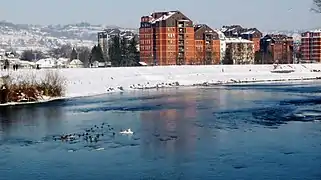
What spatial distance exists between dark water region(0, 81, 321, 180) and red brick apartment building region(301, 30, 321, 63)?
104418 millimetres

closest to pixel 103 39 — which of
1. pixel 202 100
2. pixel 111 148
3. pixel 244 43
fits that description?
pixel 244 43

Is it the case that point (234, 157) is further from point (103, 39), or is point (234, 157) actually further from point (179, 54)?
point (103, 39)

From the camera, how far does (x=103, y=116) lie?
27.1 meters

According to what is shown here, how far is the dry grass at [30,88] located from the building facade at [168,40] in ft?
165

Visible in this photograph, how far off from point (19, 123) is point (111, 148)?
830 cm

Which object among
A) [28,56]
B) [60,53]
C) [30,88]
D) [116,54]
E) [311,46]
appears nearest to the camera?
[30,88]

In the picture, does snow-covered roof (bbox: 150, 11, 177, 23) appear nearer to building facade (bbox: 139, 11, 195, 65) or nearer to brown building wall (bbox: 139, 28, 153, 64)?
building facade (bbox: 139, 11, 195, 65)

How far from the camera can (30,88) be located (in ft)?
122

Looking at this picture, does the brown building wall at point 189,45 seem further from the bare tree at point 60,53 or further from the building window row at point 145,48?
the bare tree at point 60,53

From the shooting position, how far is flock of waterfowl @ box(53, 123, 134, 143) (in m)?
19.8

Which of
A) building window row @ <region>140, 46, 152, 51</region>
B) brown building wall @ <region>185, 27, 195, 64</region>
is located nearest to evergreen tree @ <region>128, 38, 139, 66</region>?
building window row @ <region>140, 46, 152, 51</region>

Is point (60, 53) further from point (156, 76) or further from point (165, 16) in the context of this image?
point (156, 76)

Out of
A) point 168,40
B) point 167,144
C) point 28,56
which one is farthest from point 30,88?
point 28,56

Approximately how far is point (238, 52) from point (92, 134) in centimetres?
7660
